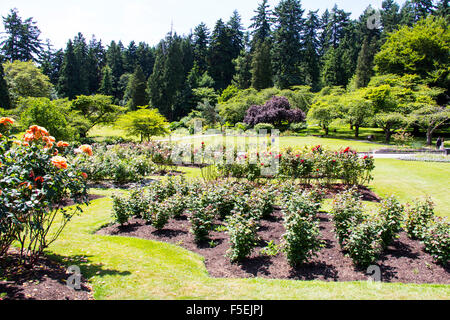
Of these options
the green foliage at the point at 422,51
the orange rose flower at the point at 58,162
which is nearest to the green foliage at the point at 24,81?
the orange rose flower at the point at 58,162

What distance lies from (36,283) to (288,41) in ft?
168

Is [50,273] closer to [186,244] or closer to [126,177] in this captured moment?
[186,244]

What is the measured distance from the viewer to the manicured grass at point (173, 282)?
3.23m

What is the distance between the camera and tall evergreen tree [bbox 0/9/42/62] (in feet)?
131

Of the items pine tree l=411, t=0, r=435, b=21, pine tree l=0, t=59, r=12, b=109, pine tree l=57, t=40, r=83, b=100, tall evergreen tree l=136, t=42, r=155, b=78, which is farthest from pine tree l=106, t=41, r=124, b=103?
pine tree l=411, t=0, r=435, b=21

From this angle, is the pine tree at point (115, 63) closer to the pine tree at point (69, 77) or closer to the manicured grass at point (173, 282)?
the pine tree at point (69, 77)

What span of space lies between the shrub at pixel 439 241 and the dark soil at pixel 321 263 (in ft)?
0.47

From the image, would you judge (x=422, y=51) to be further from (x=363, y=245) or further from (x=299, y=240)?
(x=299, y=240)

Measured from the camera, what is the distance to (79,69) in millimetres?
41594

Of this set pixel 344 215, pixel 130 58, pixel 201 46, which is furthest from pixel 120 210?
pixel 130 58

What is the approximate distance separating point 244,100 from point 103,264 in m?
31.0

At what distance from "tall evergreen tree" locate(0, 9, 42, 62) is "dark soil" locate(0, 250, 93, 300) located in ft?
155

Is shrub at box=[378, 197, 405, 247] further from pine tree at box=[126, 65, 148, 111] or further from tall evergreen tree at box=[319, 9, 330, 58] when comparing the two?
tall evergreen tree at box=[319, 9, 330, 58]
